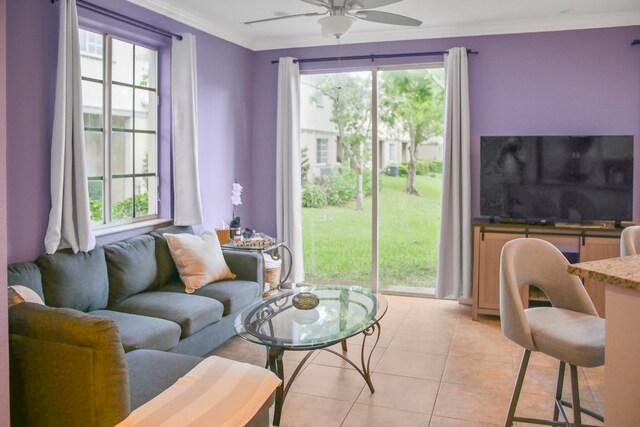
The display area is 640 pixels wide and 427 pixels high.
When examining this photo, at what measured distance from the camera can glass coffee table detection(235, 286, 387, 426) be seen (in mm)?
3037

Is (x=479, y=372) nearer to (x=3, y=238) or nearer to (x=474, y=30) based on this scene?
(x=3, y=238)

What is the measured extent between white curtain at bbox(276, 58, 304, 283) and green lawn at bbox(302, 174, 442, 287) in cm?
33

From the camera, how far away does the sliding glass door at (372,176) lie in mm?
5891

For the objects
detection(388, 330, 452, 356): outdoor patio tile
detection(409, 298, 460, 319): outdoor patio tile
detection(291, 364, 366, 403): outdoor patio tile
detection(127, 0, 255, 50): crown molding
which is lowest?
detection(291, 364, 366, 403): outdoor patio tile

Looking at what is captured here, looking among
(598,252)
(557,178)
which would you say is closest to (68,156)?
(557,178)

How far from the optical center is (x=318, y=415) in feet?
10.5

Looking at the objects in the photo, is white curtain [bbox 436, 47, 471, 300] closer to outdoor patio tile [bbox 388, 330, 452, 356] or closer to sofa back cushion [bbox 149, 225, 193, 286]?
outdoor patio tile [bbox 388, 330, 452, 356]

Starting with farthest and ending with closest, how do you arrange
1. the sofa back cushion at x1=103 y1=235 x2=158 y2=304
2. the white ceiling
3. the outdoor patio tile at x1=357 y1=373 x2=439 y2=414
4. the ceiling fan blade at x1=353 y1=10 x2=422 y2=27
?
the white ceiling
the sofa back cushion at x1=103 y1=235 x2=158 y2=304
the ceiling fan blade at x1=353 y1=10 x2=422 y2=27
the outdoor patio tile at x1=357 y1=373 x2=439 y2=414

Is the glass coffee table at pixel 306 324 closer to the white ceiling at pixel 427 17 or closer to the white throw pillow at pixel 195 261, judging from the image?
the white throw pillow at pixel 195 261

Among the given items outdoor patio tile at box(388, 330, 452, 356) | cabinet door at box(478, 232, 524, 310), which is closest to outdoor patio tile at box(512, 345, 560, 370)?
outdoor patio tile at box(388, 330, 452, 356)

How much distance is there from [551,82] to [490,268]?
1832mm

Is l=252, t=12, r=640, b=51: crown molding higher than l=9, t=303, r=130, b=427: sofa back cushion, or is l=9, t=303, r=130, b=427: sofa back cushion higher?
l=252, t=12, r=640, b=51: crown molding

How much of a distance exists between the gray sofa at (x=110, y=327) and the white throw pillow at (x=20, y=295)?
22 centimetres

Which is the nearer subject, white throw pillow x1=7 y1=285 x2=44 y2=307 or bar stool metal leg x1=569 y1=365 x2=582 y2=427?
bar stool metal leg x1=569 y1=365 x2=582 y2=427
